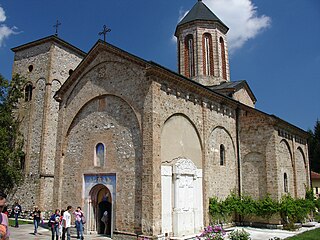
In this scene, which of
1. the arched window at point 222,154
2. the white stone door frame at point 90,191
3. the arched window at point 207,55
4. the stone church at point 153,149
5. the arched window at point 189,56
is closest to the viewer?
the stone church at point 153,149

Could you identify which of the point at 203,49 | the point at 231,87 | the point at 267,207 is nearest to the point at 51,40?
the point at 203,49

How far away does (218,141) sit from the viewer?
682 inches

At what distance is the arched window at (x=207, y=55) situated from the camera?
23906mm

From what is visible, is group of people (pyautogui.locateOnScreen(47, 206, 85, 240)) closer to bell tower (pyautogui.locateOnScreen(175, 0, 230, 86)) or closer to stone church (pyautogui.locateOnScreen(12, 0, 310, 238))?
stone church (pyautogui.locateOnScreen(12, 0, 310, 238))

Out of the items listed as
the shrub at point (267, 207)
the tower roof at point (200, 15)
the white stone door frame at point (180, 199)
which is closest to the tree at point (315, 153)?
the tower roof at point (200, 15)

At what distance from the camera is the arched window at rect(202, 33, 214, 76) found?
23906 millimetres

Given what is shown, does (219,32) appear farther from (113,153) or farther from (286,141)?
(113,153)

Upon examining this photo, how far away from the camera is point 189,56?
24453mm

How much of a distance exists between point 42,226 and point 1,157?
22.9ft

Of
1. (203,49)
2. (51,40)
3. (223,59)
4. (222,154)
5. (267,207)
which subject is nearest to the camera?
(267,207)

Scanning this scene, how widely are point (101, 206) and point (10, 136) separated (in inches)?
525

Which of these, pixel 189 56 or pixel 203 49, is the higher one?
pixel 203 49

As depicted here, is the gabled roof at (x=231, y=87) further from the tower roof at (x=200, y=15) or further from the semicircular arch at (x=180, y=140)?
the semicircular arch at (x=180, y=140)

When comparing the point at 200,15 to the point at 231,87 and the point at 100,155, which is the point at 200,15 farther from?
the point at 100,155
